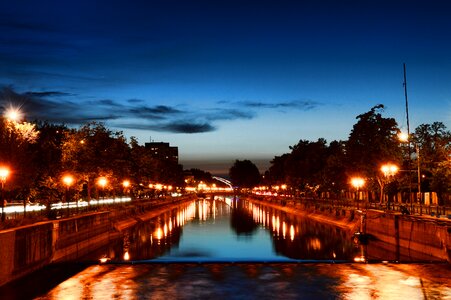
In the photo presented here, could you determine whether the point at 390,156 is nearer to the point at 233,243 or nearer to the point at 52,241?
the point at 233,243

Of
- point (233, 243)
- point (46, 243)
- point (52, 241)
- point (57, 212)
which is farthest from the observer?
point (233, 243)

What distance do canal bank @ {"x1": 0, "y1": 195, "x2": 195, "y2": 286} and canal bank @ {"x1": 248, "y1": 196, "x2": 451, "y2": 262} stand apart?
24.9 metres

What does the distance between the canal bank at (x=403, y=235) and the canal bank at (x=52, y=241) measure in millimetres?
24878

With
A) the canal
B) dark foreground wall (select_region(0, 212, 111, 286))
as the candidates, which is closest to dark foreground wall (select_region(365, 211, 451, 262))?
the canal

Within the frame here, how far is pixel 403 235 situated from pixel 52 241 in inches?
1136

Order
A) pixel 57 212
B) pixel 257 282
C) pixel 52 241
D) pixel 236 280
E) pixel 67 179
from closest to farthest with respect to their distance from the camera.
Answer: pixel 257 282 < pixel 236 280 < pixel 52 241 < pixel 57 212 < pixel 67 179

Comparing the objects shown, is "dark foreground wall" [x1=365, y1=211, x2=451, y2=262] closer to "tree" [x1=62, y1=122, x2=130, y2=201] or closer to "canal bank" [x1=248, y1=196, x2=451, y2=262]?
"canal bank" [x1=248, y1=196, x2=451, y2=262]

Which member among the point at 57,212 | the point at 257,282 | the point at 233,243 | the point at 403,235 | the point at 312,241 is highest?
the point at 57,212

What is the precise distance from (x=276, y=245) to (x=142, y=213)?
37.9 metres

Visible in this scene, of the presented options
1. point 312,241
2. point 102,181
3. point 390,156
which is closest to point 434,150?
point 390,156

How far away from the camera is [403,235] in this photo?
4638cm

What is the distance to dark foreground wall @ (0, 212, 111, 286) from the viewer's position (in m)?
26.9

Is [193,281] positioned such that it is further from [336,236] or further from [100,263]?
[336,236]

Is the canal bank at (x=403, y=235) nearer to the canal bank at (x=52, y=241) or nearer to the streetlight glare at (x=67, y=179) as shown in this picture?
the canal bank at (x=52, y=241)
